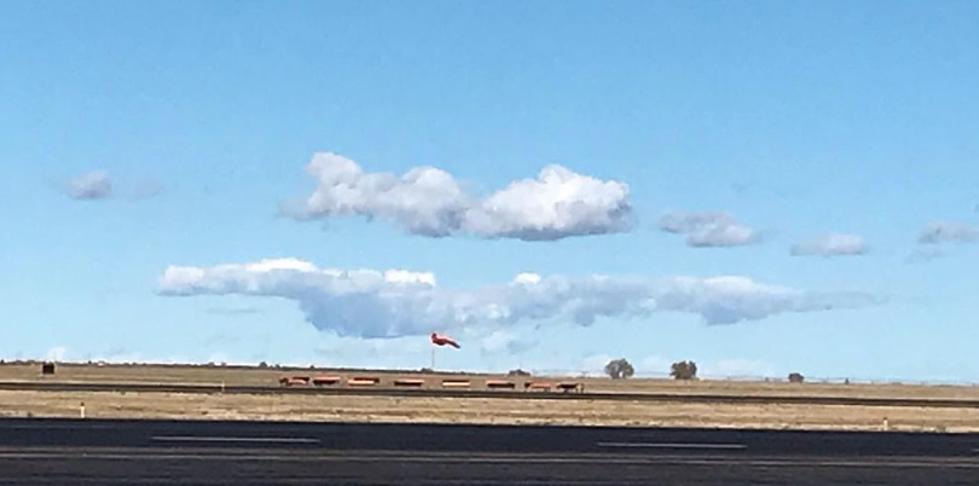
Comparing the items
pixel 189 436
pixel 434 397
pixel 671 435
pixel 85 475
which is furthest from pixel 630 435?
pixel 434 397

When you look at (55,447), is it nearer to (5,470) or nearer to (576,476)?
(5,470)

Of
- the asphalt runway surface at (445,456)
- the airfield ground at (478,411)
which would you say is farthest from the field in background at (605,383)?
the asphalt runway surface at (445,456)

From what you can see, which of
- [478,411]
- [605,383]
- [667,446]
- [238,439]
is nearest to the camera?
[238,439]

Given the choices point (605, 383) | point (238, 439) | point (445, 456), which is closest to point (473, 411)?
point (238, 439)

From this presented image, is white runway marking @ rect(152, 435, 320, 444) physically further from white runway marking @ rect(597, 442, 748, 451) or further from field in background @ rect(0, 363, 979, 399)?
field in background @ rect(0, 363, 979, 399)

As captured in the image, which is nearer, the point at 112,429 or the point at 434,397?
the point at 112,429

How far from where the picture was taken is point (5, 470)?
22281 millimetres

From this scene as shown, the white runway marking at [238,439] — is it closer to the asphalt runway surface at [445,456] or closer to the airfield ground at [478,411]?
the asphalt runway surface at [445,456]

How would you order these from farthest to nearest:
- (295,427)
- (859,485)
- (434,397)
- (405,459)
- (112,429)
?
1. (434,397)
2. (295,427)
3. (112,429)
4. (405,459)
5. (859,485)

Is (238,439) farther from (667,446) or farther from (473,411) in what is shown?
(473,411)

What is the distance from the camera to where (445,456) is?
26.2 metres

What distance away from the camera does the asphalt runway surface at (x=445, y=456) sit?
888 inches

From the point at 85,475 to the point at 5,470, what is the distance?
129cm

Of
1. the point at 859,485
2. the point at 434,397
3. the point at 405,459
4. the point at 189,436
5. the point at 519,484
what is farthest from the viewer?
the point at 434,397
